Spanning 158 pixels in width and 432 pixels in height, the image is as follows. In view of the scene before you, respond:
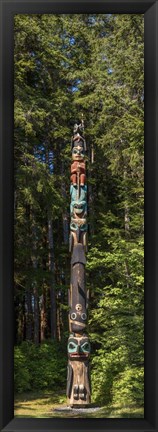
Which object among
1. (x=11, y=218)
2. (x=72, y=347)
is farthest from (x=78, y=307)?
(x=11, y=218)

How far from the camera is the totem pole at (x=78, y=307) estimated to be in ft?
34.6

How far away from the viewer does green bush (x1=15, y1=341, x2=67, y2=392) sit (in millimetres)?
16438

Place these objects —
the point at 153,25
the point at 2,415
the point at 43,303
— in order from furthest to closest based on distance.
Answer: the point at 43,303 → the point at 153,25 → the point at 2,415

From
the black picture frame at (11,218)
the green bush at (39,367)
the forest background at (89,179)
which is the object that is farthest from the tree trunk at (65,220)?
the black picture frame at (11,218)

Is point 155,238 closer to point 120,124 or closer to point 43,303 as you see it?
point 120,124

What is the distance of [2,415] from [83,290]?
4.38 metres

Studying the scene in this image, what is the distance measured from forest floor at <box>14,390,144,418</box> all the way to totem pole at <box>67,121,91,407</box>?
1.85 ft

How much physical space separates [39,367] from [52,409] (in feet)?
11.8

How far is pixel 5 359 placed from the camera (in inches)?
258

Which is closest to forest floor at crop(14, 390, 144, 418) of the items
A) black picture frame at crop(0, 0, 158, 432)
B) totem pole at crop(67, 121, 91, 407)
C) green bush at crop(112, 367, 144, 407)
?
green bush at crop(112, 367, 144, 407)

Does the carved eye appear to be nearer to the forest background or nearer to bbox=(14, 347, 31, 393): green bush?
the forest background

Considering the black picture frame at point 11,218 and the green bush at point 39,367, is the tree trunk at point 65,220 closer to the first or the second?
the green bush at point 39,367

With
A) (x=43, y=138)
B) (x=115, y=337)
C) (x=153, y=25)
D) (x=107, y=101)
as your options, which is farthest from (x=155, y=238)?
(x=43, y=138)

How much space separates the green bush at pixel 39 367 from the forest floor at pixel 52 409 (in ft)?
1.27
